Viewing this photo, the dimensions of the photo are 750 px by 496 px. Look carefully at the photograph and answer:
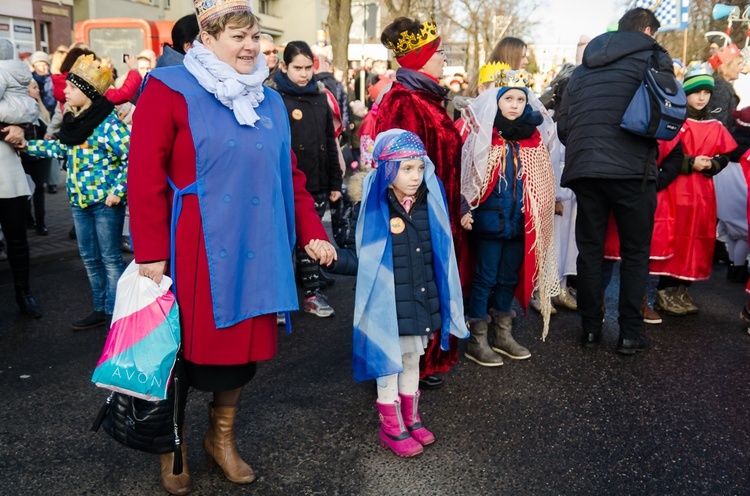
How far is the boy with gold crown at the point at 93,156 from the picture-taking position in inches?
180

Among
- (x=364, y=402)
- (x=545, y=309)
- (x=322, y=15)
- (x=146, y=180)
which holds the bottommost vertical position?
(x=364, y=402)

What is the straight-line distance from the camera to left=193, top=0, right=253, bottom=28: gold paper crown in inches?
101

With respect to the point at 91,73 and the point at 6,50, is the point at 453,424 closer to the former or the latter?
the point at 91,73

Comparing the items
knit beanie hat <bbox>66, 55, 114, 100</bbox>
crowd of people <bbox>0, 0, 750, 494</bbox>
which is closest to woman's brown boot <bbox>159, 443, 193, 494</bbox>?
crowd of people <bbox>0, 0, 750, 494</bbox>

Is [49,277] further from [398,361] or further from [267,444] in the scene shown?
[398,361]

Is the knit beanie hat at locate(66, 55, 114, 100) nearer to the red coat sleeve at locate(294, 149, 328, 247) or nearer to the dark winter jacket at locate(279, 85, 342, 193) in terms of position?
the dark winter jacket at locate(279, 85, 342, 193)

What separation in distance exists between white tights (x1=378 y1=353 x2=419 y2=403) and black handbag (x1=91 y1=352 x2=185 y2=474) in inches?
40.4

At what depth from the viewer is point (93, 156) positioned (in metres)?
4.72

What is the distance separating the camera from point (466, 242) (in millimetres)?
4449

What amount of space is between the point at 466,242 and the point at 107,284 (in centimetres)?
265

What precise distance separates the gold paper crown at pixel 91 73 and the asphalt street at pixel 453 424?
5.78 feet

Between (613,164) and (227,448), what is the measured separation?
2815mm

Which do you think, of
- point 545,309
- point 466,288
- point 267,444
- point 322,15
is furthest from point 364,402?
point 322,15

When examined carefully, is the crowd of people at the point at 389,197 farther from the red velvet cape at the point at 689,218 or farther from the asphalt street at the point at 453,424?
the asphalt street at the point at 453,424
